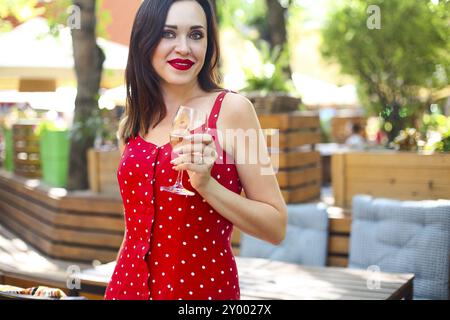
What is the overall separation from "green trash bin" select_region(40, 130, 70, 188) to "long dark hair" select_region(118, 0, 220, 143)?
171 inches

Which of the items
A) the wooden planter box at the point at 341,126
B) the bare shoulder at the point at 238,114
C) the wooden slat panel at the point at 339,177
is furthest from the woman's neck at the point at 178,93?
the wooden planter box at the point at 341,126

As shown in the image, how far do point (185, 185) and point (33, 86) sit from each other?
794cm

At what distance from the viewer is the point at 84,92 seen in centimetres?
551

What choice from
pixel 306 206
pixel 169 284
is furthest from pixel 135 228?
pixel 306 206

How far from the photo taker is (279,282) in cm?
262

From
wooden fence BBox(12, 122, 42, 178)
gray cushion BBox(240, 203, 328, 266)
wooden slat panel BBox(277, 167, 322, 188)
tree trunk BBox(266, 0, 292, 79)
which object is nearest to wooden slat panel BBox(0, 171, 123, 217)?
wooden fence BBox(12, 122, 42, 178)

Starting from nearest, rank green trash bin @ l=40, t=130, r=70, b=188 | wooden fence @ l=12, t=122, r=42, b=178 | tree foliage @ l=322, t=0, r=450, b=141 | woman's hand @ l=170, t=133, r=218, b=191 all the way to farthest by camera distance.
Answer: woman's hand @ l=170, t=133, r=218, b=191
tree foliage @ l=322, t=0, r=450, b=141
green trash bin @ l=40, t=130, r=70, b=188
wooden fence @ l=12, t=122, r=42, b=178

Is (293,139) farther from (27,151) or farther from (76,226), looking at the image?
(27,151)

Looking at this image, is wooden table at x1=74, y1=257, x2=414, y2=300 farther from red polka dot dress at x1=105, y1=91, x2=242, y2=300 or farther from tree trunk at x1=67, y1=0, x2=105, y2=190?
tree trunk at x1=67, y1=0, x2=105, y2=190

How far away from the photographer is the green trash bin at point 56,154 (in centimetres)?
589

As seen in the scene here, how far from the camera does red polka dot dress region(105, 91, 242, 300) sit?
1.44m

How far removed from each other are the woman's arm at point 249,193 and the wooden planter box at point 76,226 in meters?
3.40

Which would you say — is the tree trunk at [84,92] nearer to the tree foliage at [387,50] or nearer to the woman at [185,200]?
the tree foliage at [387,50]

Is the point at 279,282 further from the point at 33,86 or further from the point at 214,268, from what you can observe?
the point at 33,86
